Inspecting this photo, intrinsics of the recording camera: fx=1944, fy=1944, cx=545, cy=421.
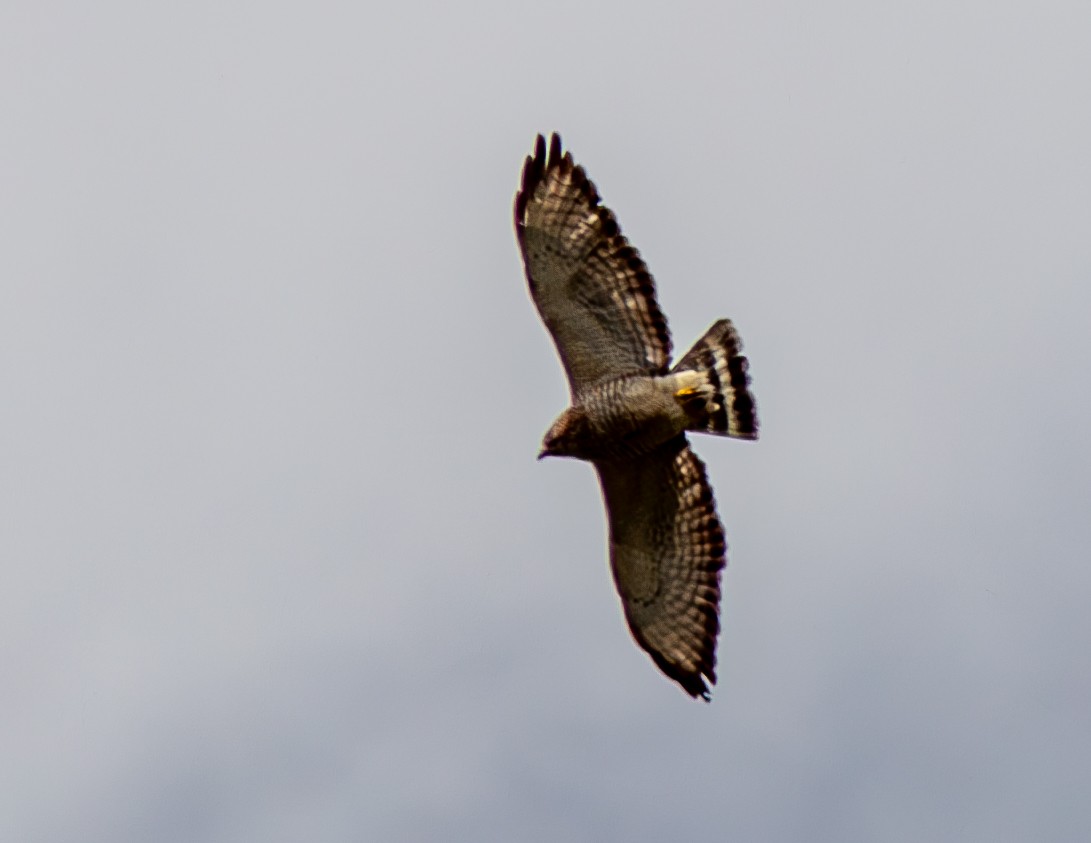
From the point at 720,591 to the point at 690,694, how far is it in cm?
84

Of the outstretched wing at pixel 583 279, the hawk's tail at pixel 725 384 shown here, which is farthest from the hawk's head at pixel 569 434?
the hawk's tail at pixel 725 384

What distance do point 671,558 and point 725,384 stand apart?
4.63ft

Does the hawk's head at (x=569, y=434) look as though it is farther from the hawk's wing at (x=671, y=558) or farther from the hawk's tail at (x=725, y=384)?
the hawk's tail at (x=725, y=384)

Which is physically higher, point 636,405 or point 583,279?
point 583,279

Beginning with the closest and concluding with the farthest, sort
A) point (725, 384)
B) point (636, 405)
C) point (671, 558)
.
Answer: point (636, 405) → point (725, 384) → point (671, 558)

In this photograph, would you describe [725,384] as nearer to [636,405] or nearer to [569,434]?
[636,405]

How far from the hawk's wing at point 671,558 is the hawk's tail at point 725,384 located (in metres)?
0.32

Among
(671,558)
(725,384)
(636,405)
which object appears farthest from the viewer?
(671,558)

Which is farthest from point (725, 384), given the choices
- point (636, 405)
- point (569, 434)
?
point (569, 434)

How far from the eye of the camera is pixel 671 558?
15.0 metres

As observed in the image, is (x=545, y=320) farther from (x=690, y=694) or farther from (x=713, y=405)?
Answer: (x=690, y=694)

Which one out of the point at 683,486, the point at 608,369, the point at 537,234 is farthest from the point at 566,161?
the point at 683,486

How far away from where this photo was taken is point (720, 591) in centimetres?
1498

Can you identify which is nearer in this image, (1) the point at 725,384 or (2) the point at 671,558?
(1) the point at 725,384
